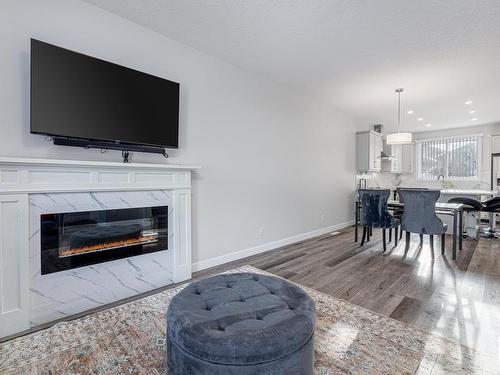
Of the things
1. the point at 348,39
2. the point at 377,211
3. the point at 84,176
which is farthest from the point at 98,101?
the point at 377,211

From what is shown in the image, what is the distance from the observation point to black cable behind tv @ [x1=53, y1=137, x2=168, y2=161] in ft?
7.04

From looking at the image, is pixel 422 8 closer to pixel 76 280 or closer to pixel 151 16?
pixel 151 16

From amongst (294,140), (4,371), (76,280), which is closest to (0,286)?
(76,280)

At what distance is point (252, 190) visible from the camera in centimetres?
380

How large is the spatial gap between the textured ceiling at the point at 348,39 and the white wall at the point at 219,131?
0.22 meters

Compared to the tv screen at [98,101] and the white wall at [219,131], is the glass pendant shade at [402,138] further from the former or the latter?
the tv screen at [98,101]

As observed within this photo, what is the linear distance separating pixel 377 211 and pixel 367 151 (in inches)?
94.6

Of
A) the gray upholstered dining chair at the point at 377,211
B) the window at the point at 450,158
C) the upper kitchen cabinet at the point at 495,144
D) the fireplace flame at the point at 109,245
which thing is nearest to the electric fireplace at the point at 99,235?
the fireplace flame at the point at 109,245

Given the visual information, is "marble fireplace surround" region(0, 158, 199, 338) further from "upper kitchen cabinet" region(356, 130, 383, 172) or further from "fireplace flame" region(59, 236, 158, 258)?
"upper kitchen cabinet" region(356, 130, 383, 172)

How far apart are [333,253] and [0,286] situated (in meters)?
3.74

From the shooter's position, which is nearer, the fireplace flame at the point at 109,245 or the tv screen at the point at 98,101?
the tv screen at the point at 98,101

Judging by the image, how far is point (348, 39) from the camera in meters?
2.88

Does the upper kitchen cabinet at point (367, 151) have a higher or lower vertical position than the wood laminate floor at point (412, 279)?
higher

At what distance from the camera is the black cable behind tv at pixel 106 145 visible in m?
2.14
